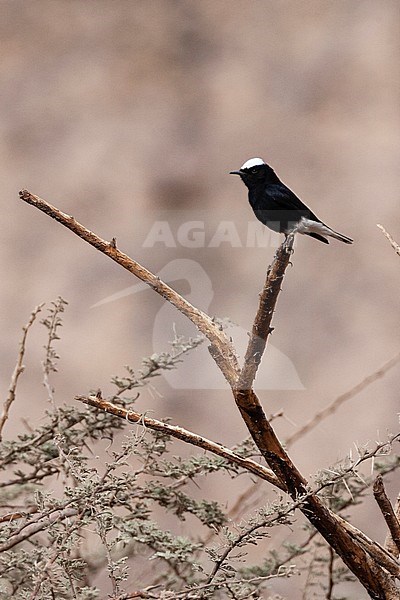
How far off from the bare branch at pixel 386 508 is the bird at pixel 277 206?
0.19 metres

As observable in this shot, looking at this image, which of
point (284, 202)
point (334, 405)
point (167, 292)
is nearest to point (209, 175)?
point (334, 405)

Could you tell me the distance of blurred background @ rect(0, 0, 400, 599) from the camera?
47.6 inches

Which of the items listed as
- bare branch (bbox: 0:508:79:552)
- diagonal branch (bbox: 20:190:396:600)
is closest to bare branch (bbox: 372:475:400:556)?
diagonal branch (bbox: 20:190:396:600)

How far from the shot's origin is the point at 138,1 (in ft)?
4.47

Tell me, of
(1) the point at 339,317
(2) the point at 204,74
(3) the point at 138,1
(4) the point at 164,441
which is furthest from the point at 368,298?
(4) the point at 164,441

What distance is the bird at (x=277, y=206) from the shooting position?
22.4 inches

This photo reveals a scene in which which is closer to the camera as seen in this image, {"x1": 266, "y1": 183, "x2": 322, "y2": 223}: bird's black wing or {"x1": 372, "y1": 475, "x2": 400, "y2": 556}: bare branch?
{"x1": 372, "y1": 475, "x2": 400, "y2": 556}: bare branch

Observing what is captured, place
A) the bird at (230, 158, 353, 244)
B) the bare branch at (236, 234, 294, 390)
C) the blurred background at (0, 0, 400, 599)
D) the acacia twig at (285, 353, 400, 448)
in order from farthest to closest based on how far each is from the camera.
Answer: the blurred background at (0, 0, 400, 599), the acacia twig at (285, 353, 400, 448), the bird at (230, 158, 353, 244), the bare branch at (236, 234, 294, 390)

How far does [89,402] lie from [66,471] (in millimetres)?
94

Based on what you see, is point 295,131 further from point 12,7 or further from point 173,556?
point 173,556

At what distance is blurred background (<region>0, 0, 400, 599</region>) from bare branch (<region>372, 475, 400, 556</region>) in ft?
2.28

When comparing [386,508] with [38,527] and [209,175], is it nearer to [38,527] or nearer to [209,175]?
Result: [38,527]

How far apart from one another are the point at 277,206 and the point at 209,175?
2.36ft

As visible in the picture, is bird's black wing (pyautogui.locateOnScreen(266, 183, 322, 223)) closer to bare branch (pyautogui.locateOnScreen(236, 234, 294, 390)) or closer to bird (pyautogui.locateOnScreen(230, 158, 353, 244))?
bird (pyautogui.locateOnScreen(230, 158, 353, 244))
